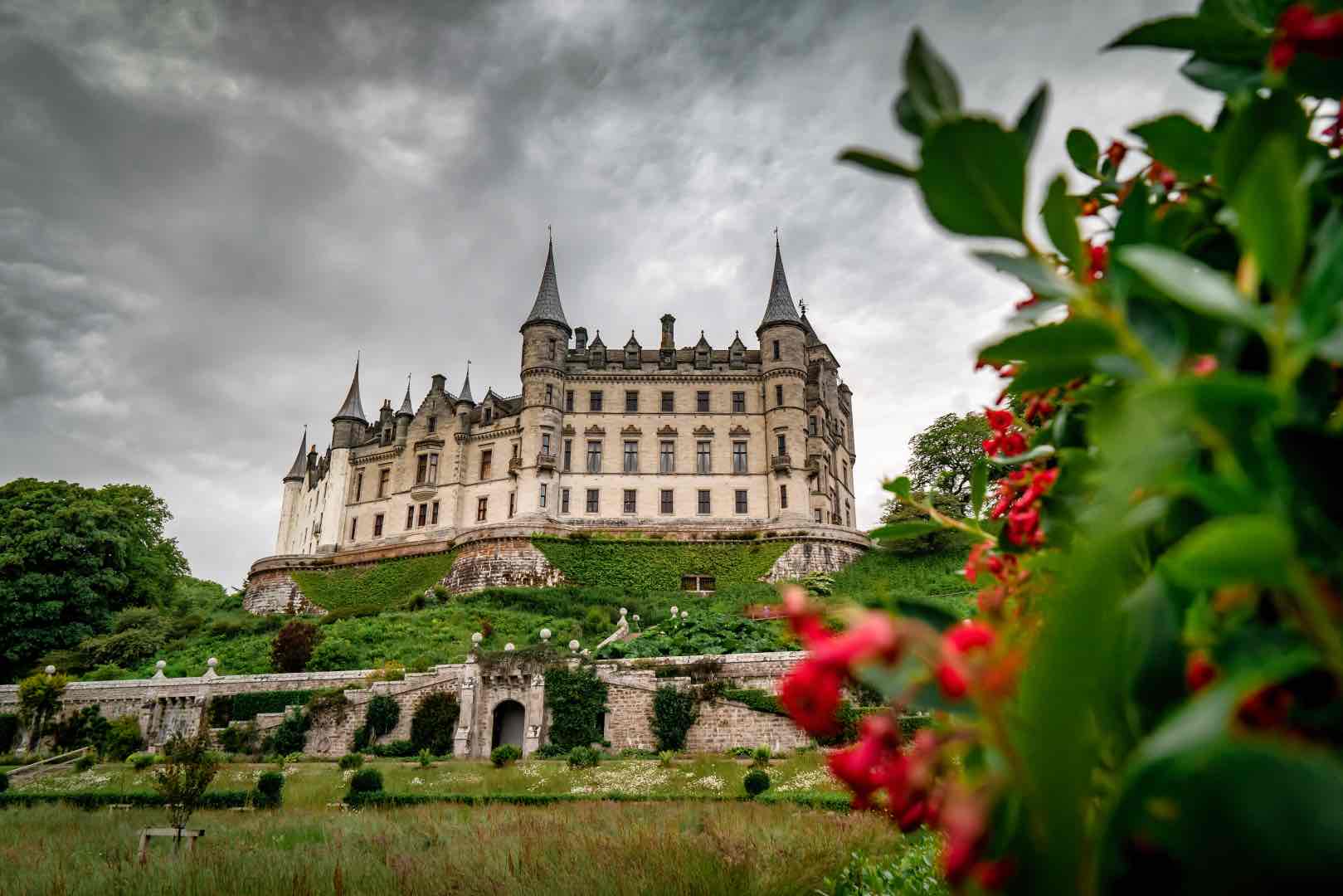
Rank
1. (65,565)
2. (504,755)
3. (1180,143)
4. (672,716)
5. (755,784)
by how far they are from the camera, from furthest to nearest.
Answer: (65,565) → (672,716) → (504,755) → (755,784) → (1180,143)

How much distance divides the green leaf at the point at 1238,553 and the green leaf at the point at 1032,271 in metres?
0.36

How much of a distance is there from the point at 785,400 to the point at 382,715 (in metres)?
27.0

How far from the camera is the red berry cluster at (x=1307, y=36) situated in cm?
75

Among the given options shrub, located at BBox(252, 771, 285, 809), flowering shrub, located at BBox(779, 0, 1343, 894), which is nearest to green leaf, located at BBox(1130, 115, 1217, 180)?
flowering shrub, located at BBox(779, 0, 1343, 894)

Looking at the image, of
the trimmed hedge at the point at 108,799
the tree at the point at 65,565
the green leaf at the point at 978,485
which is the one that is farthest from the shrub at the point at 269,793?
the tree at the point at 65,565

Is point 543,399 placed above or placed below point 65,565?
above

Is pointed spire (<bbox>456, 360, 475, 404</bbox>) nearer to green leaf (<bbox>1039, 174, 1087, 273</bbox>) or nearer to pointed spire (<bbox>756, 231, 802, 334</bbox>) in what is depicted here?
pointed spire (<bbox>756, 231, 802, 334</bbox>)

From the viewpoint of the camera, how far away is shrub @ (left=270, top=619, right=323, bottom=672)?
28.4 meters

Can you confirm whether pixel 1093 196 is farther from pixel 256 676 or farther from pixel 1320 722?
pixel 256 676

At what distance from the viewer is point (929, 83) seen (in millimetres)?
841

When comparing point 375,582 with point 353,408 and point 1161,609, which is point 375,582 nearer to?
point 353,408

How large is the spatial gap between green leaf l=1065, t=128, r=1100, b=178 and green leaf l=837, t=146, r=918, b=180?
0.99 m

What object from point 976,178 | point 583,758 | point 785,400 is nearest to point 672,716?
point 583,758

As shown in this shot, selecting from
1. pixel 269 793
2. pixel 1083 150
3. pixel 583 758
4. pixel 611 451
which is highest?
pixel 611 451
